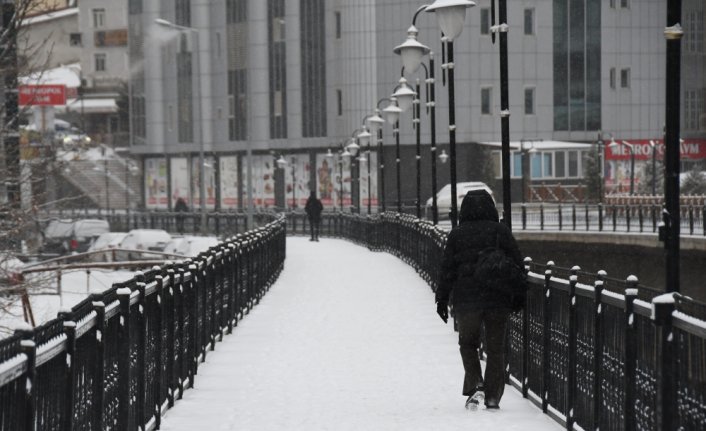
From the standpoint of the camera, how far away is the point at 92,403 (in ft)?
24.9

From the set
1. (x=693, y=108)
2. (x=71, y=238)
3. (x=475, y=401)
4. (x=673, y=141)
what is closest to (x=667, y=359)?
(x=673, y=141)

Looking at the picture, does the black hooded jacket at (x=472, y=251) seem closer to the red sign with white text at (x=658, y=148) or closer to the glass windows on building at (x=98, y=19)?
the red sign with white text at (x=658, y=148)

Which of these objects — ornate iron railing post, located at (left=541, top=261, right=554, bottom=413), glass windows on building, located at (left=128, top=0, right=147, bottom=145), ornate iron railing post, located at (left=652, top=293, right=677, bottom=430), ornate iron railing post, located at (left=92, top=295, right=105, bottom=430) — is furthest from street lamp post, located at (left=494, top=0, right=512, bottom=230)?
glass windows on building, located at (left=128, top=0, right=147, bottom=145)

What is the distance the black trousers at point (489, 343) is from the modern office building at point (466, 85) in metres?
→ 66.0

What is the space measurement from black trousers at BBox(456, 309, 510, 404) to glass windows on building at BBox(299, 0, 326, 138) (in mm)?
74180

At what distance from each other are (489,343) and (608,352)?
2.03m

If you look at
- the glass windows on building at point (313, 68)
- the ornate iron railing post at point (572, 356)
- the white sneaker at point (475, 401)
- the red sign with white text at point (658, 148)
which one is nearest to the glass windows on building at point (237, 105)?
the glass windows on building at point (313, 68)

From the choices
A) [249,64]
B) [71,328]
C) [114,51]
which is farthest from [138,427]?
[114,51]

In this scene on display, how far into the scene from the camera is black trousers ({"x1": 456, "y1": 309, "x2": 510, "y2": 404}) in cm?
1067

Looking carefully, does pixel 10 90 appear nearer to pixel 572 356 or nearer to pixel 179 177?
pixel 572 356

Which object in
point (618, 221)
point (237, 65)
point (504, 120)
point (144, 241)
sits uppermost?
point (237, 65)

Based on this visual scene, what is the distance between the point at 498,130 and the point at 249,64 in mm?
16964

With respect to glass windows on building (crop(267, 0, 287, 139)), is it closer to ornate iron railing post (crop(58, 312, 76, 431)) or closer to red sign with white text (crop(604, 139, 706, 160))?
red sign with white text (crop(604, 139, 706, 160))

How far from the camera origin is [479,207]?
10773mm
